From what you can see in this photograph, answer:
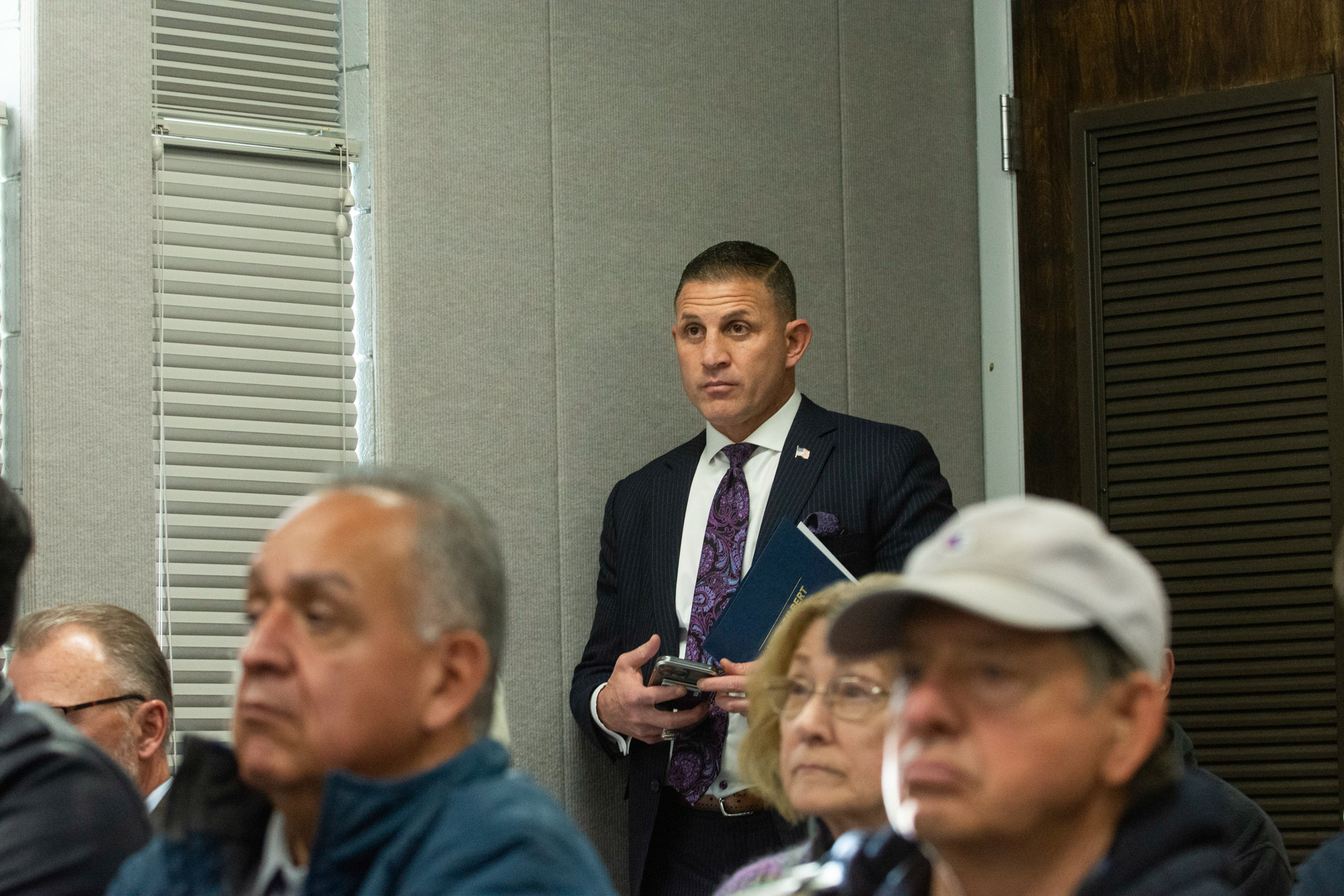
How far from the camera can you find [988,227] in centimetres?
419

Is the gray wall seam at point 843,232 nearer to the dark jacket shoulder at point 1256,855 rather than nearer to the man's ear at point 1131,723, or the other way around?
the dark jacket shoulder at point 1256,855

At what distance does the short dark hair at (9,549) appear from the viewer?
1752 millimetres

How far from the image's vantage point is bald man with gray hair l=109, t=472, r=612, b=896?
128 cm

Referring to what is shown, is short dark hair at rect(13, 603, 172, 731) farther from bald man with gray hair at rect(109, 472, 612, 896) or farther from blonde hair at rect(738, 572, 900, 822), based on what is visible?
bald man with gray hair at rect(109, 472, 612, 896)

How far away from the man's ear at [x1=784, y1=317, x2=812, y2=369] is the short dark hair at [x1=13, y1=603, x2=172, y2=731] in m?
1.41

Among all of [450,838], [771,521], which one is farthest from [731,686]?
[450,838]

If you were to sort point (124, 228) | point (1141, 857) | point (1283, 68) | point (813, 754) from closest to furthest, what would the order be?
point (1141, 857)
point (813, 754)
point (124, 228)
point (1283, 68)

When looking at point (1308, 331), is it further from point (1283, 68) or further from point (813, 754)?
point (813, 754)

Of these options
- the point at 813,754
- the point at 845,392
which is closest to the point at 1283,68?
the point at 845,392

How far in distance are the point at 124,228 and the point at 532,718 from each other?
1.28 m

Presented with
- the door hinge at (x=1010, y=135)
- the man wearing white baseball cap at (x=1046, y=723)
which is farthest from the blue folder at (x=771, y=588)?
the man wearing white baseball cap at (x=1046, y=723)

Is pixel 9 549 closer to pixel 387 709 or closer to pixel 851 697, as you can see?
pixel 387 709

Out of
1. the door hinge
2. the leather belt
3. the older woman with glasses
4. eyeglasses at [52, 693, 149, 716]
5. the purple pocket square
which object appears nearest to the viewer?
the older woman with glasses

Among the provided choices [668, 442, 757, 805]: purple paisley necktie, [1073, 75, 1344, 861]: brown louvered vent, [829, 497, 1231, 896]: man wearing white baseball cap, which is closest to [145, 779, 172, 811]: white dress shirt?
[668, 442, 757, 805]: purple paisley necktie
